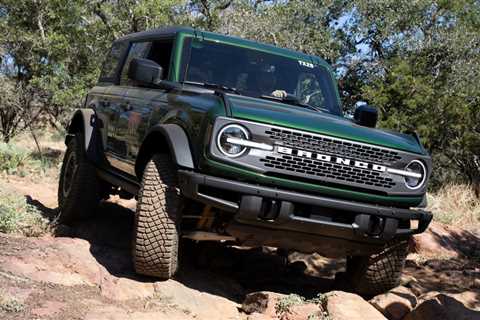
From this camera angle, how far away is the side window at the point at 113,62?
688 centimetres

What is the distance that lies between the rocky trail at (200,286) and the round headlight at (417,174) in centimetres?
81

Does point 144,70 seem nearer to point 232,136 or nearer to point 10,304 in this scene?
point 232,136

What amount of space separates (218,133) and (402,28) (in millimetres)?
14375

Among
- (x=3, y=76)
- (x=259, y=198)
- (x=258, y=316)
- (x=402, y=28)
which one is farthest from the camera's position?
(x=402, y=28)

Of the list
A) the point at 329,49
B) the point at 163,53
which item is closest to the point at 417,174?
the point at 163,53

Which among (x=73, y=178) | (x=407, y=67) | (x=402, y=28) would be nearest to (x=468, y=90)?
(x=407, y=67)

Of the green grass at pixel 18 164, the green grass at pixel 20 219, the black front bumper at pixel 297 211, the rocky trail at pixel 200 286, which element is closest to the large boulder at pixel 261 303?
the rocky trail at pixel 200 286

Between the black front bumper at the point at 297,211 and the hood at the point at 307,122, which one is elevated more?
the hood at the point at 307,122

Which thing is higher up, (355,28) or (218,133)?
(355,28)

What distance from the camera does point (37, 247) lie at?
5.15 metres

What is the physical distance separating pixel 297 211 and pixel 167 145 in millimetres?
1081

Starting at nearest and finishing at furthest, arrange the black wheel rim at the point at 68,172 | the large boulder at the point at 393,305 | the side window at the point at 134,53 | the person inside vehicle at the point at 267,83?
the large boulder at the point at 393,305 < the person inside vehicle at the point at 267,83 < the side window at the point at 134,53 < the black wheel rim at the point at 68,172

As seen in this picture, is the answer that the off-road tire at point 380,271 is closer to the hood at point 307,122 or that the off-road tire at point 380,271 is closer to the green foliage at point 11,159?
the hood at point 307,122

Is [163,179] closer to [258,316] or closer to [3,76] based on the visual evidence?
[258,316]
